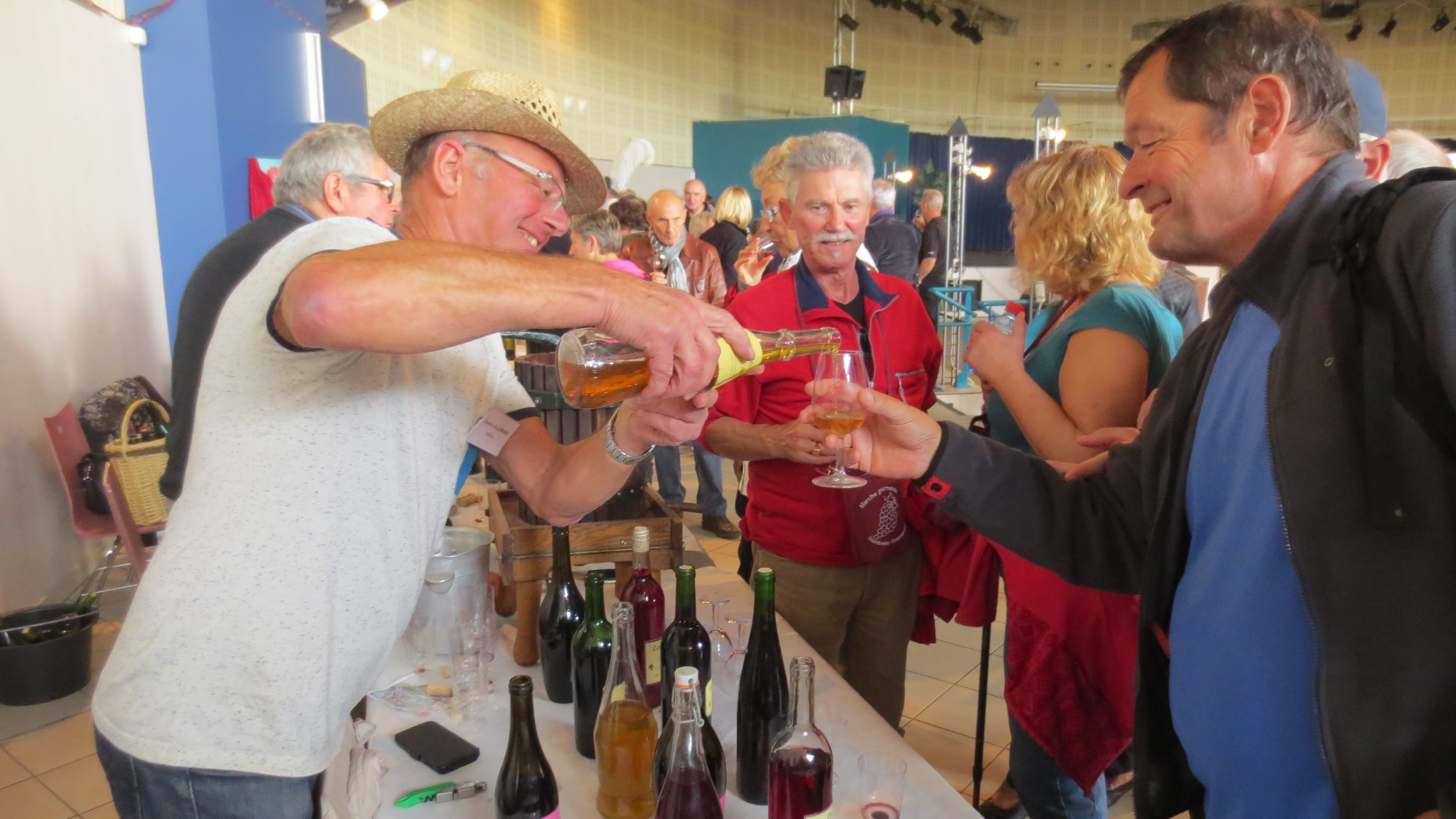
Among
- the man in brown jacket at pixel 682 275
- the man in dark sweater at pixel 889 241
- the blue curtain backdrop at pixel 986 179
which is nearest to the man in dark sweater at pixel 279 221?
the man in brown jacket at pixel 682 275

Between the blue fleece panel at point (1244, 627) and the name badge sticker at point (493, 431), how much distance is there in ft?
3.31

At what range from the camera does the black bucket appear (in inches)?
119

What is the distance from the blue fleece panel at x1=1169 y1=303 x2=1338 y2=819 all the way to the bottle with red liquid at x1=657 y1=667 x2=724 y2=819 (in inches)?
25.2

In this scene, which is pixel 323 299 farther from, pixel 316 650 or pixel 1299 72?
pixel 1299 72

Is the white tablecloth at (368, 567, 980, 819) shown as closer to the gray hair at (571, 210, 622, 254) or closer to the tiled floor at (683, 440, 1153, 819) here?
the tiled floor at (683, 440, 1153, 819)

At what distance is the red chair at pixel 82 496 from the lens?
3.39 m

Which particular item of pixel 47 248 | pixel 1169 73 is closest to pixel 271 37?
pixel 47 248

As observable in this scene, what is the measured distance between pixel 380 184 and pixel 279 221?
0.48 metres

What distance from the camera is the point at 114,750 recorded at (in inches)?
43.4

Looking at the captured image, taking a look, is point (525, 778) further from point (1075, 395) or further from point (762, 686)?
point (1075, 395)

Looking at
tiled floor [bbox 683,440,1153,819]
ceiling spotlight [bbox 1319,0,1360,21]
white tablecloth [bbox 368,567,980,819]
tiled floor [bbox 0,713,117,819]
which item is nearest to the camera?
white tablecloth [bbox 368,567,980,819]

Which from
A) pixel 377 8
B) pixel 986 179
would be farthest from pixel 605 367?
pixel 986 179

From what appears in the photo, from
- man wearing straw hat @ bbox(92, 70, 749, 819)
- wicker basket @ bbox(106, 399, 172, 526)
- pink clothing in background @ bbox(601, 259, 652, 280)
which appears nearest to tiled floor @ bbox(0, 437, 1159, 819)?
wicker basket @ bbox(106, 399, 172, 526)

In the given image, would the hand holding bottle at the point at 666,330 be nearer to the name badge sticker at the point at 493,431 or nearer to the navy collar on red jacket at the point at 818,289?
the name badge sticker at the point at 493,431
